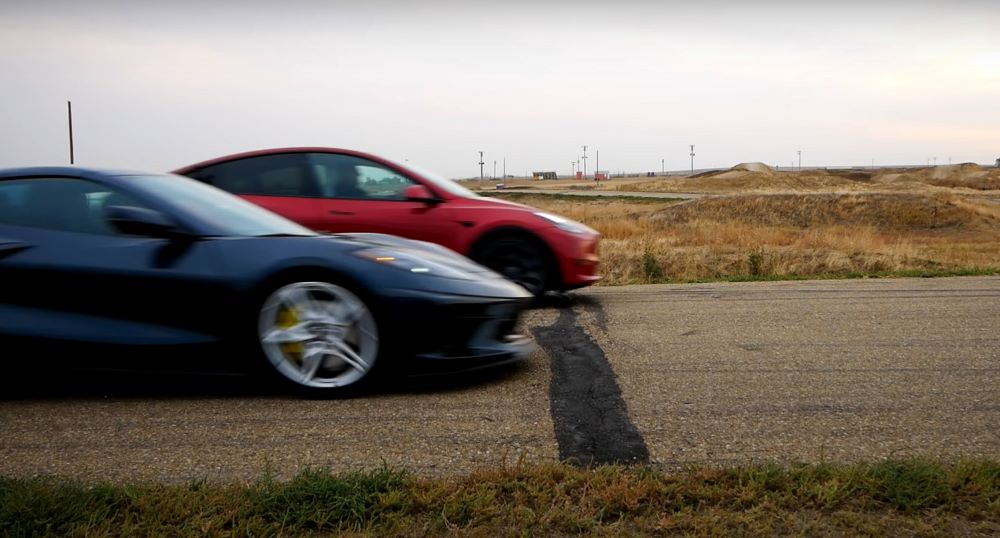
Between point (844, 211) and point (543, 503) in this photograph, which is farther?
point (844, 211)

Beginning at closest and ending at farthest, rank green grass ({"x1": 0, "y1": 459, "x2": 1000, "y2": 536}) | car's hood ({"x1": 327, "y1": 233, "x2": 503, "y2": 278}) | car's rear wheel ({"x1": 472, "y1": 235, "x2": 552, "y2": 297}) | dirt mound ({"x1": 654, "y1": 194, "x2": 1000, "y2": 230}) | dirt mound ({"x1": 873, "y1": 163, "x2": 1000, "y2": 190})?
1. green grass ({"x1": 0, "y1": 459, "x2": 1000, "y2": 536})
2. car's hood ({"x1": 327, "y1": 233, "x2": 503, "y2": 278})
3. car's rear wheel ({"x1": 472, "y1": 235, "x2": 552, "y2": 297})
4. dirt mound ({"x1": 654, "y1": 194, "x2": 1000, "y2": 230})
5. dirt mound ({"x1": 873, "y1": 163, "x2": 1000, "y2": 190})

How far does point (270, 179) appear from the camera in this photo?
7465 mm

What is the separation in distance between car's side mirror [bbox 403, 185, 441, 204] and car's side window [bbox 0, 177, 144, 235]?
3097mm

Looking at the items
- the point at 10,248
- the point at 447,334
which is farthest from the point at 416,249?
the point at 10,248

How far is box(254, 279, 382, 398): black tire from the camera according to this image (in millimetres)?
4176

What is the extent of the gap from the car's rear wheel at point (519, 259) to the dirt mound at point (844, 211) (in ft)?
80.1

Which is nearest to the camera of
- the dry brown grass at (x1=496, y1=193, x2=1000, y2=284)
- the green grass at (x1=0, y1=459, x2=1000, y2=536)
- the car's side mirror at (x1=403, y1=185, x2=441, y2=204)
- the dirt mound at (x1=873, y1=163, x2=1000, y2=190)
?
the green grass at (x1=0, y1=459, x2=1000, y2=536)

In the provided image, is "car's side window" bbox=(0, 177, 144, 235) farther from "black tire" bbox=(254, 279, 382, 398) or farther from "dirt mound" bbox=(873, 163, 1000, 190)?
"dirt mound" bbox=(873, 163, 1000, 190)

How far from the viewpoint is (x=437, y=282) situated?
4379mm

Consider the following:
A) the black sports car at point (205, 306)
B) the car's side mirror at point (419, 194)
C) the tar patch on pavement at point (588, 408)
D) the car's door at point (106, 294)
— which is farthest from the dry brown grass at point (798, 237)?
the car's door at point (106, 294)

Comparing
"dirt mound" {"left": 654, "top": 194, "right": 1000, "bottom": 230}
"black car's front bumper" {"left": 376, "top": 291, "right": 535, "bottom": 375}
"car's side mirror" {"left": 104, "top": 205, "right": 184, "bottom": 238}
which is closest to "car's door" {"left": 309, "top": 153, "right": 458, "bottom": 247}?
"black car's front bumper" {"left": 376, "top": 291, "right": 535, "bottom": 375}

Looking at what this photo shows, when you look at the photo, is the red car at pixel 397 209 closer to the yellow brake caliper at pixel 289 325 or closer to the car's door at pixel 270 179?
the car's door at pixel 270 179

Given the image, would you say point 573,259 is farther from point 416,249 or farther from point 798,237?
point 798,237

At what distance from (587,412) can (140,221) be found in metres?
2.41
